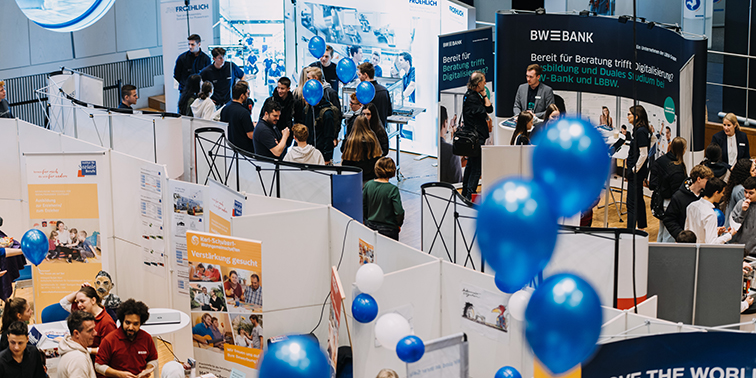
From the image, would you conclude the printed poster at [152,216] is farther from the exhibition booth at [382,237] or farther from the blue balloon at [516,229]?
the blue balloon at [516,229]

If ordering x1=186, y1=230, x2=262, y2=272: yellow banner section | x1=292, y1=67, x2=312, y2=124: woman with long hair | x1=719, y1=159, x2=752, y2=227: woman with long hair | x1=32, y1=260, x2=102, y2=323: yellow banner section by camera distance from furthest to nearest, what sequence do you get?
x1=292, y1=67, x2=312, y2=124: woman with long hair < x1=32, y1=260, x2=102, y2=323: yellow banner section < x1=719, y1=159, x2=752, y2=227: woman with long hair < x1=186, y1=230, x2=262, y2=272: yellow banner section

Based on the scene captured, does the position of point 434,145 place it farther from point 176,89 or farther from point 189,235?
point 189,235

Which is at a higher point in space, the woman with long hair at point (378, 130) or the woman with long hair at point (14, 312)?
the woman with long hair at point (378, 130)

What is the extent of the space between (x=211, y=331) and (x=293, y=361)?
3.06 metres

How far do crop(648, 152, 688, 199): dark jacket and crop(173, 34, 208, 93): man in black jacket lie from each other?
629 cm

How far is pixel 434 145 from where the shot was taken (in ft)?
34.4

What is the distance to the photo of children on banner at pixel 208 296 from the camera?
4.93m

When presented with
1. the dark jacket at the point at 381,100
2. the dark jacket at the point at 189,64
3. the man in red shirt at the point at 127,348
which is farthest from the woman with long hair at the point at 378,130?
the dark jacket at the point at 189,64

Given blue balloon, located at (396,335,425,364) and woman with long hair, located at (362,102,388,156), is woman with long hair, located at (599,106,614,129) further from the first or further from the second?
blue balloon, located at (396,335,425,364)

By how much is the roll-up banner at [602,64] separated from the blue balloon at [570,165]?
226 inches

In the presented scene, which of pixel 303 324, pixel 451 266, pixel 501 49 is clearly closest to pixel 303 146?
pixel 303 324

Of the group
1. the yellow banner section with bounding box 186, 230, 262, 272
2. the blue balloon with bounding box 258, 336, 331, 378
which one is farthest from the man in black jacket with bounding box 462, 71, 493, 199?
the blue balloon with bounding box 258, 336, 331, 378

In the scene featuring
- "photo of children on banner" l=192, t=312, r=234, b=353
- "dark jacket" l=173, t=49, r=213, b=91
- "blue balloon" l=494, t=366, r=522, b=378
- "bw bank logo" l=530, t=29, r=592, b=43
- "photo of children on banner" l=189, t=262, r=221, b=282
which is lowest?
"photo of children on banner" l=192, t=312, r=234, b=353

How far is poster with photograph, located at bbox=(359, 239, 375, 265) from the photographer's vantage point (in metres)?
4.79
